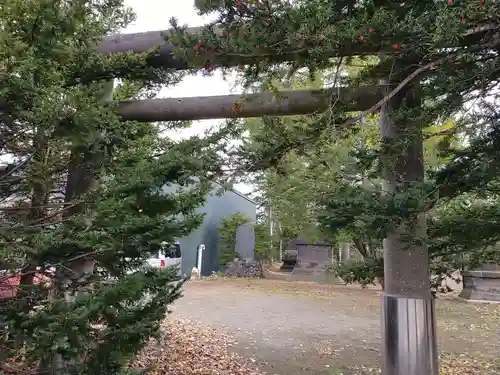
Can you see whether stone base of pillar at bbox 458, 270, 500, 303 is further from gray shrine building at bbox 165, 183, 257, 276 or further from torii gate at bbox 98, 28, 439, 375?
gray shrine building at bbox 165, 183, 257, 276

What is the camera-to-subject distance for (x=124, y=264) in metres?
3.06

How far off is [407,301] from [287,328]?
3.79 metres

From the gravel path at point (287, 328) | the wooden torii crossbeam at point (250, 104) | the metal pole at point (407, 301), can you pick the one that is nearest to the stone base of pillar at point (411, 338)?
the metal pole at point (407, 301)

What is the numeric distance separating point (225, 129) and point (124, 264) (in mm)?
1295

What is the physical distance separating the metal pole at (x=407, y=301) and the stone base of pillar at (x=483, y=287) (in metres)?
7.32

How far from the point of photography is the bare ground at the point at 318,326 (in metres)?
5.08

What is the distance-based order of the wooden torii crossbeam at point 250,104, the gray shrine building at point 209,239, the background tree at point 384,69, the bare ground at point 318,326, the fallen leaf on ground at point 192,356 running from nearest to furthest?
the background tree at point 384,69, the wooden torii crossbeam at point 250,104, the fallen leaf on ground at point 192,356, the bare ground at point 318,326, the gray shrine building at point 209,239

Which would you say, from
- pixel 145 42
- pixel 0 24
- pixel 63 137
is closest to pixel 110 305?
pixel 63 137

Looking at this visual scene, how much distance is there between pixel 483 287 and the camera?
9914 millimetres

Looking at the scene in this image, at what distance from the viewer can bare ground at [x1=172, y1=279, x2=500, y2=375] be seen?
508 centimetres

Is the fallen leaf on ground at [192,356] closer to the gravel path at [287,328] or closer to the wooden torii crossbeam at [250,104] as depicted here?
the gravel path at [287,328]

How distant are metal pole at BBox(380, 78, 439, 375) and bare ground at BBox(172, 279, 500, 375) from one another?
1.51 m

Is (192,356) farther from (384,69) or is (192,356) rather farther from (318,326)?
(384,69)

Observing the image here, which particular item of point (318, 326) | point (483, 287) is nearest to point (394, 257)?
point (318, 326)
